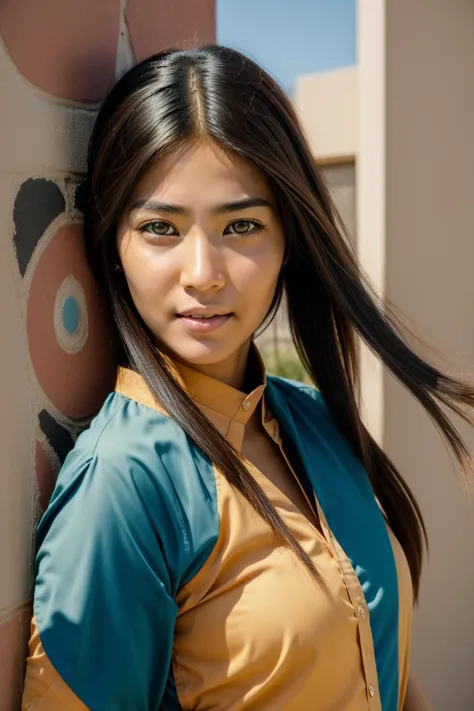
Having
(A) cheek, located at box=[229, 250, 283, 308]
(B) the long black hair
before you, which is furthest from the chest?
(A) cheek, located at box=[229, 250, 283, 308]

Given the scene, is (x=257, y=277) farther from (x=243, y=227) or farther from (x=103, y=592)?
(x=103, y=592)

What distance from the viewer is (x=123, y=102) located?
48.2 inches

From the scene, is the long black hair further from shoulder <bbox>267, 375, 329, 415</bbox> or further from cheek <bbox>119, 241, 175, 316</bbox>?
shoulder <bbox>267, 375, 329, 415</bbox>

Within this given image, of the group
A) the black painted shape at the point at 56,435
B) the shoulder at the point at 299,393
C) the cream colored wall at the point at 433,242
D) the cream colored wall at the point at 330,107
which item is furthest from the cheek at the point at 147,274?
the cream colored wall at the point at 330,107

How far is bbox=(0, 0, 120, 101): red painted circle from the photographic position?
42.3 inches

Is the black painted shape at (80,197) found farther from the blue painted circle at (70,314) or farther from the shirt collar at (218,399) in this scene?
the shirt collar at (218,399)

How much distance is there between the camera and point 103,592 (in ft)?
3.35

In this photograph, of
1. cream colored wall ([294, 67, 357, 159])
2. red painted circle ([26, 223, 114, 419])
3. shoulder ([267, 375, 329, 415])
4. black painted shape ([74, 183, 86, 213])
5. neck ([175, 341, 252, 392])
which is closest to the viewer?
red painted circle ([26, 223, 114, 419])

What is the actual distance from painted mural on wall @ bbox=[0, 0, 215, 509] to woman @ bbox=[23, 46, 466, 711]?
0.04 metres

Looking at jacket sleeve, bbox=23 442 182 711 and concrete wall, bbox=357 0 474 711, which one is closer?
jacket sleeve, bbox=23 442 182 711

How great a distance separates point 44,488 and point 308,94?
4.50 metres

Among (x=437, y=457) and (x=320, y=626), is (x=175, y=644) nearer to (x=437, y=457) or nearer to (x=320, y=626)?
(x=320, y=626)

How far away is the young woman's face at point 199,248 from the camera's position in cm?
117

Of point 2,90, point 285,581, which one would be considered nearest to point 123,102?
point 2,90
